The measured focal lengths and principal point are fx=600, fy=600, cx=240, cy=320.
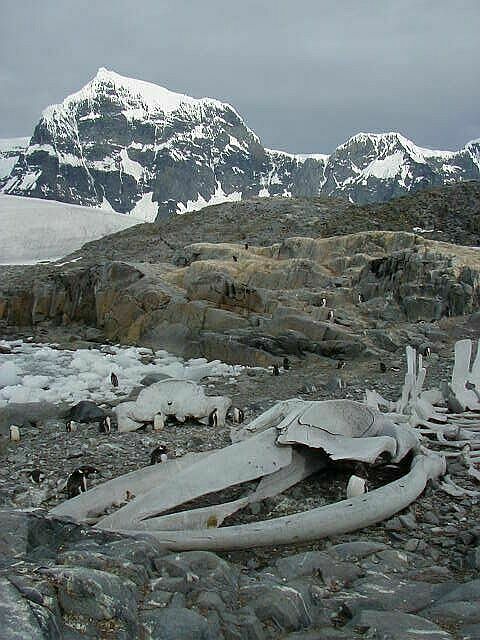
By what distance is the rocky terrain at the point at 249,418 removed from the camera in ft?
9.78

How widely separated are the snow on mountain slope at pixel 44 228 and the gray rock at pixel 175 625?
53.9m

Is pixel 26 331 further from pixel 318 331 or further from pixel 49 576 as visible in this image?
pixel 49 576

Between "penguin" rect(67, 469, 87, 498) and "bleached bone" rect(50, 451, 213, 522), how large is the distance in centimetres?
162

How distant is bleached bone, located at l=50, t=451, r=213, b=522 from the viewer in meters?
4.60

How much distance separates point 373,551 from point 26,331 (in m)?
21.8

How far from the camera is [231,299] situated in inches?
787

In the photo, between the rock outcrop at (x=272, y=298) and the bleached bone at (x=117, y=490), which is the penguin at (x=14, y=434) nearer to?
the bleached bone at (x=117, y=490)

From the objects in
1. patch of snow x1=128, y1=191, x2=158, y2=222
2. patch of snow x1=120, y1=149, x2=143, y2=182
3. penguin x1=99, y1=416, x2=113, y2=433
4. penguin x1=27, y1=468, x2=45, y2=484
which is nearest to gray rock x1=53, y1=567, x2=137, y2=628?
penguin x1=27, y1=468, x2=45, y2=484

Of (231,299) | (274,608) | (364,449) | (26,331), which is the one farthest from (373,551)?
(26,331)

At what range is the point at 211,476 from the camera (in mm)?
4559

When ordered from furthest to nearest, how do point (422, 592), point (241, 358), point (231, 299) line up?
point (231, 299) < point (241, 358) < point (422, 592)

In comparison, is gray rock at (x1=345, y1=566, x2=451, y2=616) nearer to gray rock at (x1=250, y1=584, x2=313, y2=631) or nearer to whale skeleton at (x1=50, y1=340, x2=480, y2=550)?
gray rock at (x1=250, y1=584, x2=313, y2=631)

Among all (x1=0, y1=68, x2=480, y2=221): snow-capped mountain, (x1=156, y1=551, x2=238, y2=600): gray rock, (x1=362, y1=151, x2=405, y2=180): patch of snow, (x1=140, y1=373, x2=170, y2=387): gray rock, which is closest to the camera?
(x1=156, y1=551, x2=238, y2=600): gray rock

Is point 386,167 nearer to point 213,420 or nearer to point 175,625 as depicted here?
point 213,420
